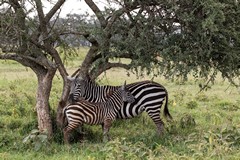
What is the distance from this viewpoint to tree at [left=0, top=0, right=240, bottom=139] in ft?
28.1

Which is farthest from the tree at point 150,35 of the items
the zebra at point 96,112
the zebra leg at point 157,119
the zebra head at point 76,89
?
the zebra leg at point 157,119

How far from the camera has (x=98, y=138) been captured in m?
9.88

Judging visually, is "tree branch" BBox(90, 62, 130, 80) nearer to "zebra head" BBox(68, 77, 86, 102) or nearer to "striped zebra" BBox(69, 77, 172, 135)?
"striped zebra" BBox(69, 77, 172, 135)

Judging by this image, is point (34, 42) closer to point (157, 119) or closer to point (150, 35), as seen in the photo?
point (150, 35)

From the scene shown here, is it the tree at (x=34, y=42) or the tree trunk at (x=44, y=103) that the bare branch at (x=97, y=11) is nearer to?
the tree at (x=34, y=42)

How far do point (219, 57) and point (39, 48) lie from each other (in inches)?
140

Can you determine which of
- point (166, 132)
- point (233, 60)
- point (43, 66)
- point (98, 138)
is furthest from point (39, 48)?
point (233, 60)

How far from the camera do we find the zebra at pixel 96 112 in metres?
9.27

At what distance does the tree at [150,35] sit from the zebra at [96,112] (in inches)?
28.4

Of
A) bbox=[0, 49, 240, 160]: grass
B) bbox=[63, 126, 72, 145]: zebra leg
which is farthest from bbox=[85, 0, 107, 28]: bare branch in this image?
bbox=[63, 126, 72, 145]: zebra leg

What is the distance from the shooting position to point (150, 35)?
29.1 feet

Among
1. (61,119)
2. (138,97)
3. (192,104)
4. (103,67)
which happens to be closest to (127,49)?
(103,67)

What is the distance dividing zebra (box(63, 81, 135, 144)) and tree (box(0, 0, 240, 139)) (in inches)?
28.4

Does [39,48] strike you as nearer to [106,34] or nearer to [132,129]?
[106,34]
